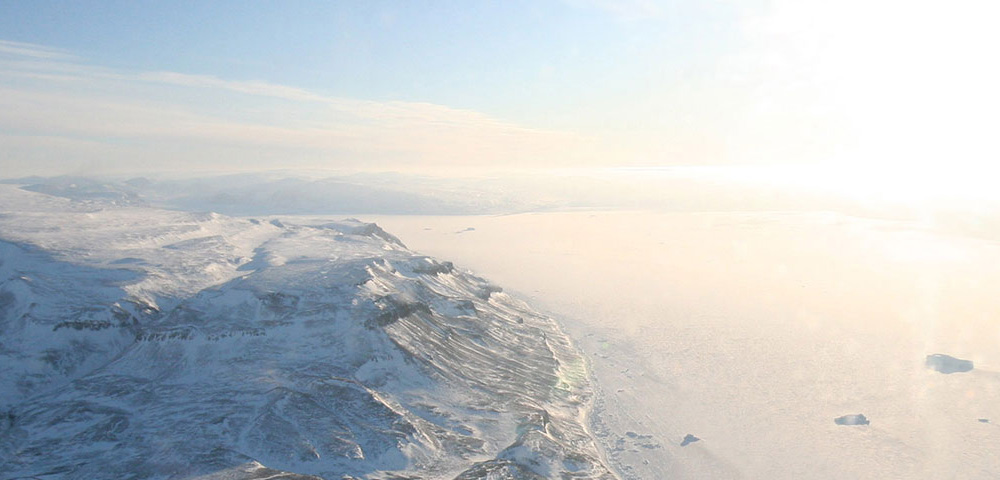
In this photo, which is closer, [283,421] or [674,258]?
[283,421]

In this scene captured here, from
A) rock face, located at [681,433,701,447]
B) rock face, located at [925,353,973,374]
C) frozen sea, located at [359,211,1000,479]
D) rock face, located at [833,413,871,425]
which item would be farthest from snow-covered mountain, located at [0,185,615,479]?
rock face, located at [925,353,973,374]

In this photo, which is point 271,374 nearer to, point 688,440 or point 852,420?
point 688,440

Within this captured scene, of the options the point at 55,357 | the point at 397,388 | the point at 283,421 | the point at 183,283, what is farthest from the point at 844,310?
the point at 55,357

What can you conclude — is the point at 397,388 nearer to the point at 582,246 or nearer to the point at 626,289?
the point at 626,289

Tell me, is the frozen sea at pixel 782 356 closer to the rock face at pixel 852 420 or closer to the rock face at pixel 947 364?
the rock face at pixel 852 420

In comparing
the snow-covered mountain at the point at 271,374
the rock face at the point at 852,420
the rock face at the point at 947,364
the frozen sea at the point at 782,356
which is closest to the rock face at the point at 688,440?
the frozen sea at the point at 782,356
